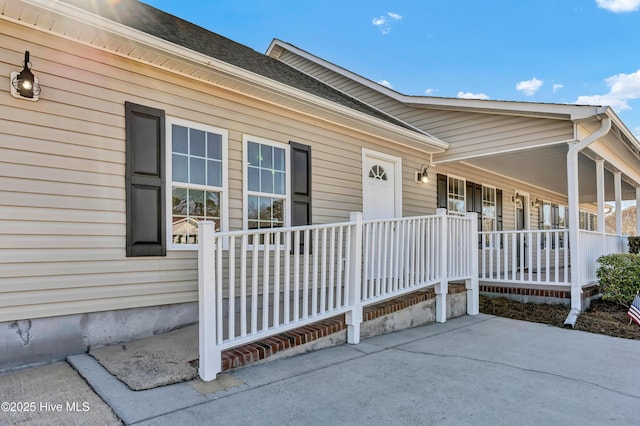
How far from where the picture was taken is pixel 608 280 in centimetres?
616

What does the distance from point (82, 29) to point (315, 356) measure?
11.6 feet

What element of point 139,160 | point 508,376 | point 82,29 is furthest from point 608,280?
point 82,29

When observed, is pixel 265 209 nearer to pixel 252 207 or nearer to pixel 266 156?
pixel 252 207

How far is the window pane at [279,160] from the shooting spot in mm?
5102

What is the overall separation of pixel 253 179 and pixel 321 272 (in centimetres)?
172

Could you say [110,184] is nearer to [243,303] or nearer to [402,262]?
[243,303]

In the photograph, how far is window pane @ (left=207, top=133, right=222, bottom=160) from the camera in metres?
4.39

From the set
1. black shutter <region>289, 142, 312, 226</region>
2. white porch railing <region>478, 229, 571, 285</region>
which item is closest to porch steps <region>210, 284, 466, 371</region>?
black shutter <region>289, 142, 312, 226</region>

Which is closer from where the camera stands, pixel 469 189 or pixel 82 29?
pixel 82 29

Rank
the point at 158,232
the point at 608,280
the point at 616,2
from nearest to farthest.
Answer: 1. the point at 158,232
2. the point at 608,280
3. the point at 616,2

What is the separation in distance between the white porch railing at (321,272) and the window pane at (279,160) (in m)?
1.03

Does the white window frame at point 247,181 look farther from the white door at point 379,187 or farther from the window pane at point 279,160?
the white door at point 379,187

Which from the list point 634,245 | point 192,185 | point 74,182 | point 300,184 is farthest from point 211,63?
point 634,245

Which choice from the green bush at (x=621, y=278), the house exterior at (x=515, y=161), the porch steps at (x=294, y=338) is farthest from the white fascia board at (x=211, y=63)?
the green bush at (x=621, y=278)
